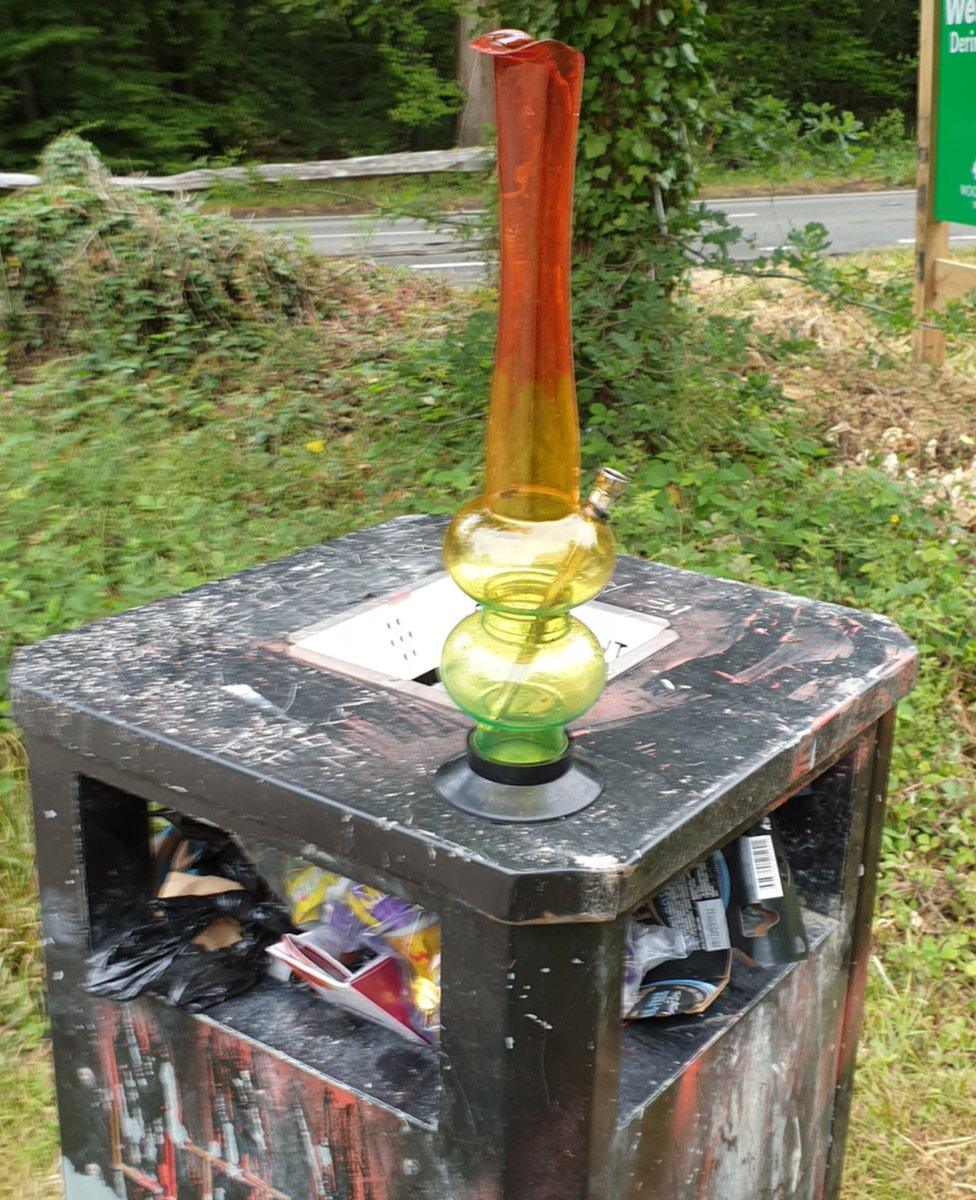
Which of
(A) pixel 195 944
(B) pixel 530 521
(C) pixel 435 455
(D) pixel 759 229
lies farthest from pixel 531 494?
(D) pixel 759 229

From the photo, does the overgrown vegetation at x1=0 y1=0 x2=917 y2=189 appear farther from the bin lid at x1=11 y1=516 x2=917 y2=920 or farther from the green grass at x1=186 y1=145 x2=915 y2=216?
the bin lid at x1=11 y1=516 x2=917 y2=920

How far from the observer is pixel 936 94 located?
18.4ft

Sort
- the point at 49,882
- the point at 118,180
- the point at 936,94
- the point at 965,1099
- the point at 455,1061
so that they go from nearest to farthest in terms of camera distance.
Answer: the point at 455,1061 < the point at 49,882 < the point at 965,1099 < the point at 936,94 < the point at 118,180

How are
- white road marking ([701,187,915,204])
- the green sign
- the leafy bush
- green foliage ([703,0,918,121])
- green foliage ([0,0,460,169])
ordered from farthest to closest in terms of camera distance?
green foliage ([703,0,918,121]), white road marking ([701,187,915,204]), green foliage ([0,0,460,169]), the leafy bush, the green sign

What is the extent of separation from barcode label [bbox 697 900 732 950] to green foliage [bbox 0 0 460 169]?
11.7m

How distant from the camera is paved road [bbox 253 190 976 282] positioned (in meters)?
10.3

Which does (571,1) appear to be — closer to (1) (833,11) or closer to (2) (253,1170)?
(2) (253,1170)

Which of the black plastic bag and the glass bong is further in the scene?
the black plastic bag

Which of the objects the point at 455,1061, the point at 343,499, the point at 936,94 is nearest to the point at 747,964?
the point at 455,1061

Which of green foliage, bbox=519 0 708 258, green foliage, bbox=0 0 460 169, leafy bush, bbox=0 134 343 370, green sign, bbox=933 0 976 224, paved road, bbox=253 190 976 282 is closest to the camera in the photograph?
green foliage, bbox=519 0 708 258

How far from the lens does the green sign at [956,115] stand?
534 centimetres

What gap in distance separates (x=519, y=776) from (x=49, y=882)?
0.59 metres

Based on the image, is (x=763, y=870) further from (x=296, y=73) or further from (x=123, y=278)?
(x=296, y=73)

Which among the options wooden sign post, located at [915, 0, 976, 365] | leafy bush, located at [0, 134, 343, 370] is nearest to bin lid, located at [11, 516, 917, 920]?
leafy bush, located at [0, 134, 343, 370]
